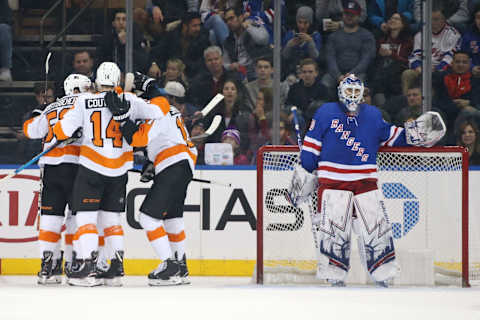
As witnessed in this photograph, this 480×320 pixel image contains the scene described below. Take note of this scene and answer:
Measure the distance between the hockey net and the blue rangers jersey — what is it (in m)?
0.32

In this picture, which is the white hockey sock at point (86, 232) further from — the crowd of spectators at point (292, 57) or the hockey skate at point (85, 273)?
the crowd of spectators at point (292, 57)

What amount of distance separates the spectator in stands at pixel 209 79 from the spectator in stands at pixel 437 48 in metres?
1.31

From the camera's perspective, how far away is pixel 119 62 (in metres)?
7.76

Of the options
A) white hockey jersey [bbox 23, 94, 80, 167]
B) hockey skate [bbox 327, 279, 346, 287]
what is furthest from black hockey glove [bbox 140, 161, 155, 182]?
hockey skate [bbox 327, 279, 346, 287]

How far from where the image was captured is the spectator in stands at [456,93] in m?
7.71

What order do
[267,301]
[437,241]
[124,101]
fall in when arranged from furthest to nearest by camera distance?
[437,241] → [124,101] → [267,301]

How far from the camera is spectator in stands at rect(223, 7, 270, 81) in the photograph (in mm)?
7805

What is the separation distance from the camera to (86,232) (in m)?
6.16

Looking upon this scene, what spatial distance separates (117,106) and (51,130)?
54 centimetres

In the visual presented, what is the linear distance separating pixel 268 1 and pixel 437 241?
234 cm

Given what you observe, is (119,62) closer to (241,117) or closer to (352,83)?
(241,117)

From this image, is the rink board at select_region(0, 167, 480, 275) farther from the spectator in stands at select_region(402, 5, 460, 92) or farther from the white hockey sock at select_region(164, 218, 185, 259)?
the spectator in stands at select_region(402, 5, 460, 92)

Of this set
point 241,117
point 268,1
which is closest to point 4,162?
point 241,117

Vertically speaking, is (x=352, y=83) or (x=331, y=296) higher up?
(x=352, y=83)
